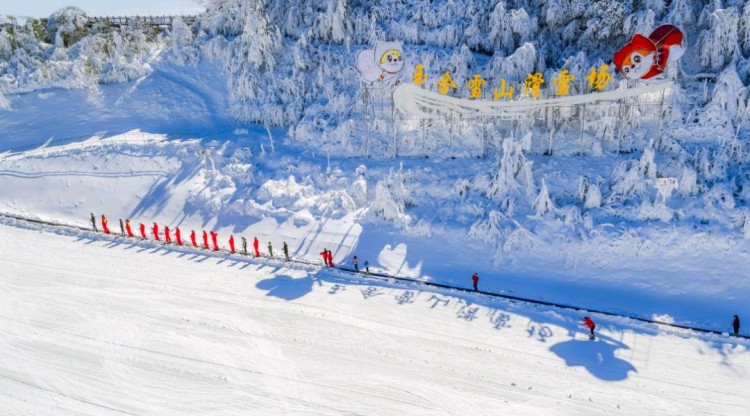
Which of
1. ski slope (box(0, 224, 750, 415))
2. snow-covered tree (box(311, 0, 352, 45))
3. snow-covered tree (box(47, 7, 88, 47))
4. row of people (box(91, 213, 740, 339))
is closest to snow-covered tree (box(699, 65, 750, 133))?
ski slope (box(0, 224, 750, 415))

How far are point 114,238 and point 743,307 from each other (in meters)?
24.6

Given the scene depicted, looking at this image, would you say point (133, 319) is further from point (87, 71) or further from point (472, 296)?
point (87, 71)

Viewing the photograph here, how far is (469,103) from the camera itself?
25.2 metres

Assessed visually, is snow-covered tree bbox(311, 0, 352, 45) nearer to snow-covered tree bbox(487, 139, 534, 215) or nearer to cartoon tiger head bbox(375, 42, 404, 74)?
cartoon tiger head bbox(375, 42, 404, 74)

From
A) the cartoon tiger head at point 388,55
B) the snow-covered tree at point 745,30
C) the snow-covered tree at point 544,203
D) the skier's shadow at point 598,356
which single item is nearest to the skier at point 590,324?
the skier's shadow at point 598,356

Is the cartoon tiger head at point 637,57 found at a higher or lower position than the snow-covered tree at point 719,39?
lower

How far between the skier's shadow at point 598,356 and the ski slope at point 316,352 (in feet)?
0.15

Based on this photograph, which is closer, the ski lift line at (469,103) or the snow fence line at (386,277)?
the snow fence line at (386,277)

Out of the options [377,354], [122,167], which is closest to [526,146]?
[377,354]

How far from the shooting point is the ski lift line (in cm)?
2366

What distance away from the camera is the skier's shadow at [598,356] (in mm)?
14477

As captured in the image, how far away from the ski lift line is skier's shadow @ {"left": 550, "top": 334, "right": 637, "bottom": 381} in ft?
40.5

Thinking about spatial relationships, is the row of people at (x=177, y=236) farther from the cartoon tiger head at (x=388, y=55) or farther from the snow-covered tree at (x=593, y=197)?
the snow-covered tree at (x=593, y=197)

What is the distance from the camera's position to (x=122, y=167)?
26.5 metres
